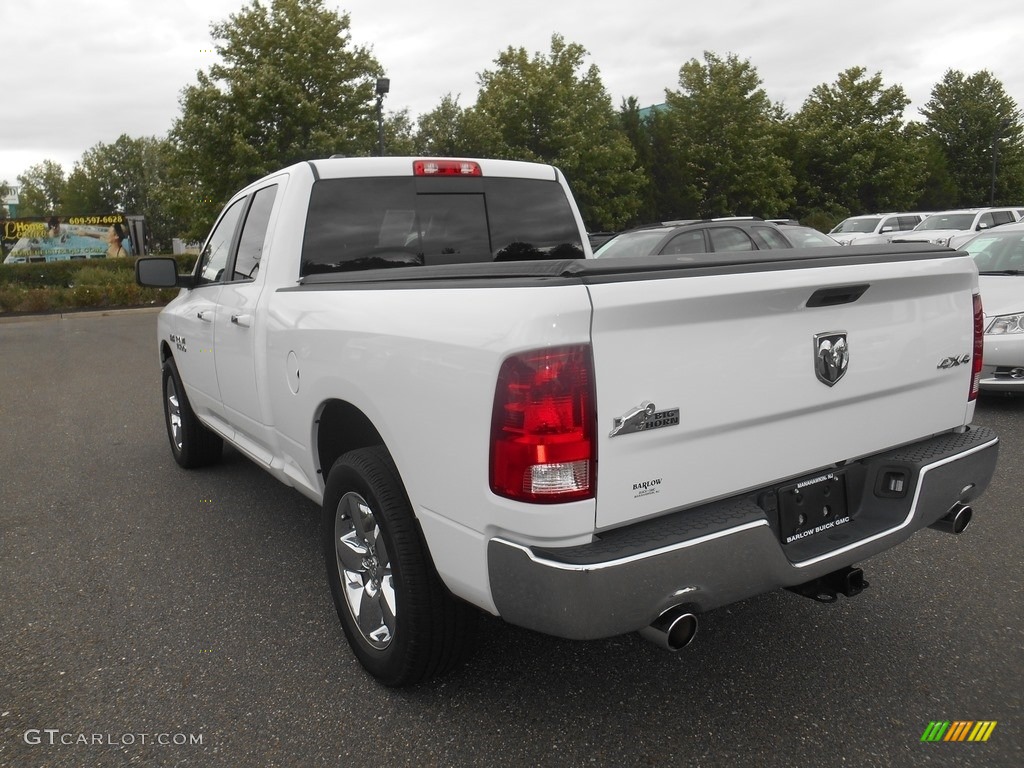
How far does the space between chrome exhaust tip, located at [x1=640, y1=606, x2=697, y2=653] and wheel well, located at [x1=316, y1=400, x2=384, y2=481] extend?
1.34 meters

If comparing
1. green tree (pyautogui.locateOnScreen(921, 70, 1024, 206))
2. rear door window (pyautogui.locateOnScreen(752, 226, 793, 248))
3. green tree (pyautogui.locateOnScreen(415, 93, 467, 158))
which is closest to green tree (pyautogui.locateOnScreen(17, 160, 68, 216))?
green tree (pyautogui.locateOnScreen(415, 93, 467, 158))

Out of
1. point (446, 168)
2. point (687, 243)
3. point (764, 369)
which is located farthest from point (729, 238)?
point (764, 369)

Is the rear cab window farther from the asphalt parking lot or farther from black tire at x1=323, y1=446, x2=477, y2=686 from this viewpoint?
the asphalt parking lot

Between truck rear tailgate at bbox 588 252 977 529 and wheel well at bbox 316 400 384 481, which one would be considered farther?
wheel well at bbox 316 400 384 481

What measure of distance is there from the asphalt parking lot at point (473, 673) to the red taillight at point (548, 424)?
0.95 metres

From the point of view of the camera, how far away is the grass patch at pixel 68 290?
22.1 meters

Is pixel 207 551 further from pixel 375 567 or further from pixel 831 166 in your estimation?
pixel 831 166

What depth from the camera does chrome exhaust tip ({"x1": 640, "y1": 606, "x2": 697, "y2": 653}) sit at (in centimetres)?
233

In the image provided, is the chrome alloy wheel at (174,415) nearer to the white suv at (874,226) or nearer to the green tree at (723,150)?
the white suv at (874,226)

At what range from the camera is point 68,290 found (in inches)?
908

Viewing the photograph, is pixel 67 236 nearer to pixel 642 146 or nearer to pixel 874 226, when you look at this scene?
pixel 642 146

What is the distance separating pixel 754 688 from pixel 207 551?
2.89m

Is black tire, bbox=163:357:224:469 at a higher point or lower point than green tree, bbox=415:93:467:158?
lower

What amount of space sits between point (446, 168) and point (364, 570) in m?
2.03
